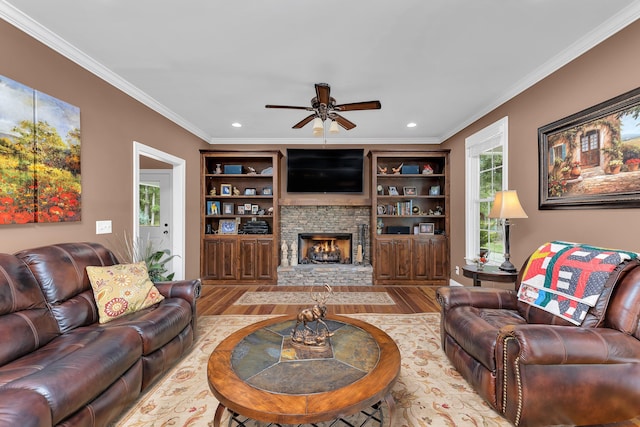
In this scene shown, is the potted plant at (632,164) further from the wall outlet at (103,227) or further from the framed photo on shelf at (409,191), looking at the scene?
the wall outlet at (103,227)

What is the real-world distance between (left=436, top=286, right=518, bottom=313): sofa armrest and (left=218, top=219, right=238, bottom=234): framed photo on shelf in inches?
148

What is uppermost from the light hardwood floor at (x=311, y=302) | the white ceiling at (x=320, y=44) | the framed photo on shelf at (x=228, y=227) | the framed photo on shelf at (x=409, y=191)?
the white ceiling at (x=320, y=44)

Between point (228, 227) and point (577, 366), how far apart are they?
15.7 ft

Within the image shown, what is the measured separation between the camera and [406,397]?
1.90 m

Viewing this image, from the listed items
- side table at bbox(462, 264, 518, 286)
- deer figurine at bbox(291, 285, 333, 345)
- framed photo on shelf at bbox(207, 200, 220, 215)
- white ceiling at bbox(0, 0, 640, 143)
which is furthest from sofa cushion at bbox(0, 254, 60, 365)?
side table at bbox(462, 264, 518, 286)

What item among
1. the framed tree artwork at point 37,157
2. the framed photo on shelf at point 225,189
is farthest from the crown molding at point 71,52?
the framed photo on shelf at point 225,189

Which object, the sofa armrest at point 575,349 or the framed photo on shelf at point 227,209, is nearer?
the sofa armrest at point 575,349

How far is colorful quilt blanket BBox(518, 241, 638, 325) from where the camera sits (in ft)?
5.66

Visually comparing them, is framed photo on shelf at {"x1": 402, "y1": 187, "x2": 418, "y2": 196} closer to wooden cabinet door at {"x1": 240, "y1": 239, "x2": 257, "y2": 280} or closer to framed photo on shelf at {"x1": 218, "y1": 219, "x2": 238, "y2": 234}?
wooden cabinet door at {"x1": 240, "y1": 239, "x2": 257, "y2": 280}

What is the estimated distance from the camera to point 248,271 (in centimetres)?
481

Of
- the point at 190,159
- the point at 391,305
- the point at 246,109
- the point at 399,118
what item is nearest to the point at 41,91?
the point at 246,109

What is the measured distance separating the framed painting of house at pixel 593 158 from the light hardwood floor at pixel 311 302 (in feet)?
6.45

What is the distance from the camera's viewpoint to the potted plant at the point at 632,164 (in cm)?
189

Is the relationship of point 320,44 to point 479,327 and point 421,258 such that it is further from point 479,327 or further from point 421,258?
point 421,258
